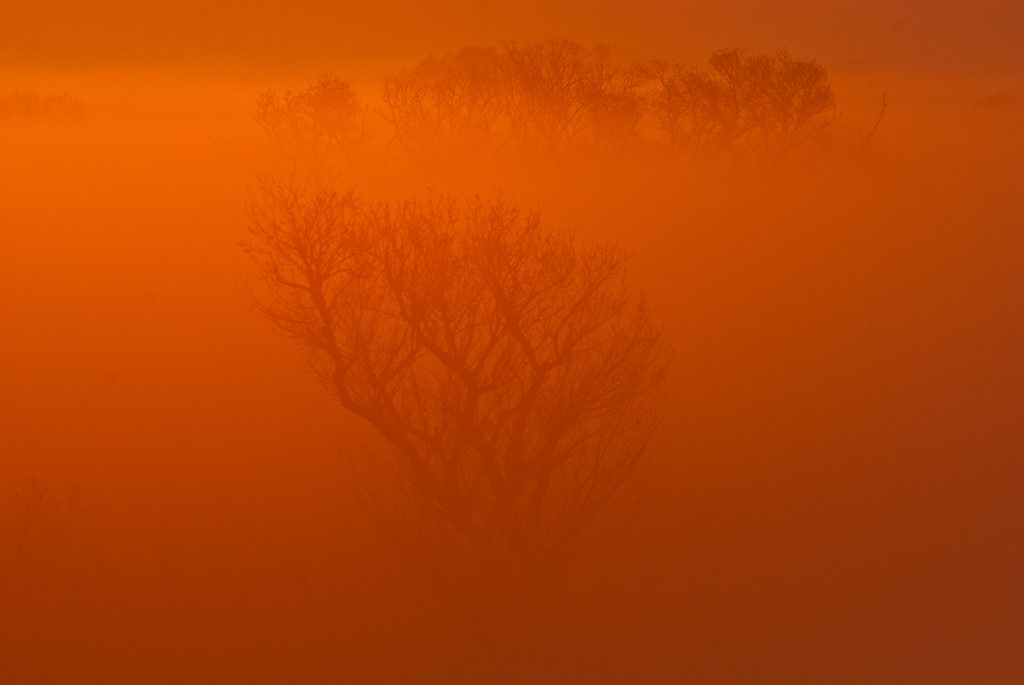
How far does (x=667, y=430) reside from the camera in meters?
3.95

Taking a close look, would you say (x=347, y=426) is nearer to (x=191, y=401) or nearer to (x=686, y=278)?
(x=191, y=401)

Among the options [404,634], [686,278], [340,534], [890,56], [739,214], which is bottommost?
[404,634]

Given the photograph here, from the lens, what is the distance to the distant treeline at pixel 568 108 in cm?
396

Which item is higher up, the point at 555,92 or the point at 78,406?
the point at 555,92

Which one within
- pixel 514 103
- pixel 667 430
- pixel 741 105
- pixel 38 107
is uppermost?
pixel 741 105

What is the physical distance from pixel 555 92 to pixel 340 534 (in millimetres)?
2090

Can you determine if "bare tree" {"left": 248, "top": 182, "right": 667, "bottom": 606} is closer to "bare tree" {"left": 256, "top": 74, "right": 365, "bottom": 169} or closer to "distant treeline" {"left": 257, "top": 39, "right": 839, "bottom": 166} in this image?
"bare tree" {"left": 256, "top": 74, "right": 365, "bottom": 169}

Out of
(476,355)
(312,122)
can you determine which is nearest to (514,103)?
(312,122)

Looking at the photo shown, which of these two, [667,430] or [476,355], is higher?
[476,355]

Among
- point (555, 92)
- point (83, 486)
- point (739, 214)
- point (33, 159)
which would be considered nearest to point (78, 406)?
point (83, 486)

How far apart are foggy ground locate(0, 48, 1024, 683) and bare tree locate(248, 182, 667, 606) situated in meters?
0.13

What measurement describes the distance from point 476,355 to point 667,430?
0.86m

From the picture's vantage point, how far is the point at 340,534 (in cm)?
381

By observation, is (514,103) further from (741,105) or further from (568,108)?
(741,105)
